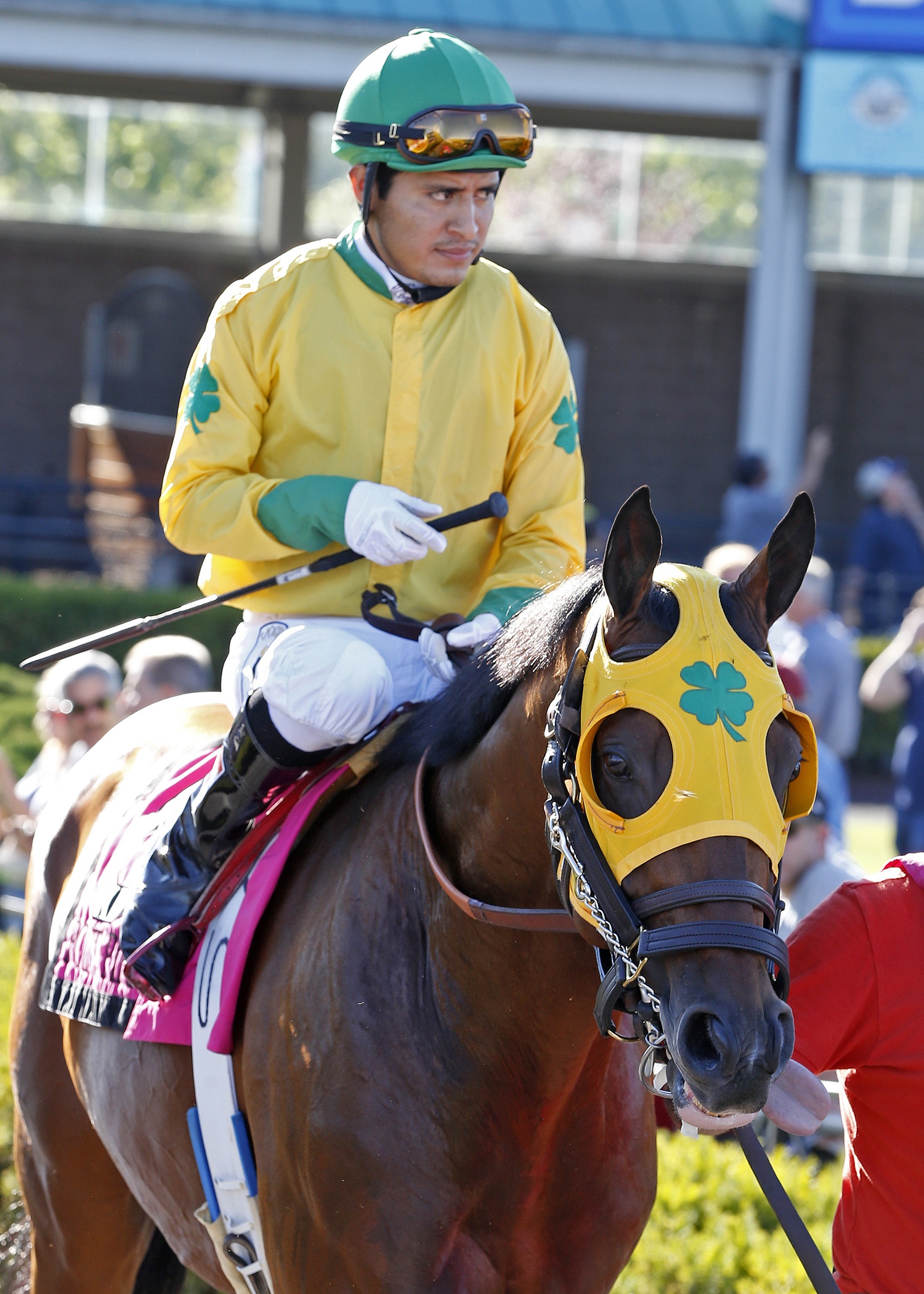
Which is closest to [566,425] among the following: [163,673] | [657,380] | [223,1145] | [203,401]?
[203,401]

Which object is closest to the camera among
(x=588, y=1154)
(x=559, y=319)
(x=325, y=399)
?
(x=588, y=1154)

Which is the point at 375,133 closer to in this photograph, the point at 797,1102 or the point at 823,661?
the point at 797,1102

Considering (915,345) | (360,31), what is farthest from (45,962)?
(915,345)

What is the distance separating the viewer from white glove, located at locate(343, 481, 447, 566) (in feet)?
8.85

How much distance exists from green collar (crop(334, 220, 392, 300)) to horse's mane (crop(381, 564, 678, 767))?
85 cm

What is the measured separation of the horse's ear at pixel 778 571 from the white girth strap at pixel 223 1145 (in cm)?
111

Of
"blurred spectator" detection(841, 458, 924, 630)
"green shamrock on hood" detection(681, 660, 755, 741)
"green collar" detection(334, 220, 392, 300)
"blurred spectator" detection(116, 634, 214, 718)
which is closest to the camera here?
"green shamrock on hood" detection(681, 660, 755, 741)

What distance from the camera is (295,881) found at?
272 cm

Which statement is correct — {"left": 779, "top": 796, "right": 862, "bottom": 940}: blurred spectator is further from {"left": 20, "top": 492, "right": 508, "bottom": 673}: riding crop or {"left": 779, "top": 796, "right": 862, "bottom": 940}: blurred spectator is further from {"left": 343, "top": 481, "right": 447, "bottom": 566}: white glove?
{"left": 343, "top": 481, "right": 447, "bottom": 566}: white glove

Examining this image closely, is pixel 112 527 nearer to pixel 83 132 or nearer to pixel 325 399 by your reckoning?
pixel 83 132

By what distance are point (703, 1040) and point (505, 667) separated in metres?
0.69

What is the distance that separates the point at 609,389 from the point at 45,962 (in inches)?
598

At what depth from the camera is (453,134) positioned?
2756 mm

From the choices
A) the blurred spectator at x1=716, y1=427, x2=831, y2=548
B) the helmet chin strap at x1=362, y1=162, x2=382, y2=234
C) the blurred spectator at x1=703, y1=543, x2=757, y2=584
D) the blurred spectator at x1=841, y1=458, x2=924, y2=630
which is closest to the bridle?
the helmet chin strap at x1=362, y1=162, x2=382, y2=234
